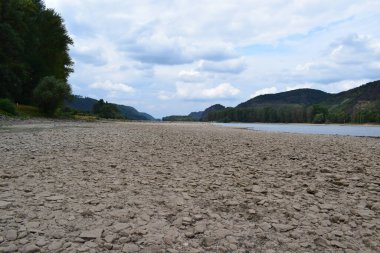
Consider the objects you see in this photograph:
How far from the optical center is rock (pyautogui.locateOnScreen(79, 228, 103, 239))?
5.59 meters

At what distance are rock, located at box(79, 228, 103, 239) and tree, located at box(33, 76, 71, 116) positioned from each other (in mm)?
55569

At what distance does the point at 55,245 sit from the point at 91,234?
62 centimetres

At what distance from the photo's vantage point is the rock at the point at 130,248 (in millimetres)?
5219

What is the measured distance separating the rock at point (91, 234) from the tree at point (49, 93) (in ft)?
182

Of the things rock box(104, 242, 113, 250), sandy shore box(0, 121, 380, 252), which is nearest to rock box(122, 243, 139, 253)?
sandy shore box(0, 121, 380, 252)

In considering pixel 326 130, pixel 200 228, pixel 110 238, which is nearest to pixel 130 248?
pixel 110 238

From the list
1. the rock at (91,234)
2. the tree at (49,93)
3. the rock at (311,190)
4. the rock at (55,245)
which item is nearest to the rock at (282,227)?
the rock at (311,190)

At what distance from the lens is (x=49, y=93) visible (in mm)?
56375

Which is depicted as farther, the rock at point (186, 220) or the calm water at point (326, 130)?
the calm water at point (326, 130)

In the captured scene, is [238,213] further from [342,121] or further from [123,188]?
[342,121]

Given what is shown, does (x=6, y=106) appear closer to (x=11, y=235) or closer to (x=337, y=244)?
(x=11, y=235)

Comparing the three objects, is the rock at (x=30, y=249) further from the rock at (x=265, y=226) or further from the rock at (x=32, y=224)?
the rock at (x=265, y=226)

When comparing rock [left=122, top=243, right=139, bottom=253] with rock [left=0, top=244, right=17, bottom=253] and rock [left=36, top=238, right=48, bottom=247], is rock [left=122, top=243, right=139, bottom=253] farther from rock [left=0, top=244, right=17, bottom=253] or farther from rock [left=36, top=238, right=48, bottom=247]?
rock [left=0, top=244, right=17, bottom=253]

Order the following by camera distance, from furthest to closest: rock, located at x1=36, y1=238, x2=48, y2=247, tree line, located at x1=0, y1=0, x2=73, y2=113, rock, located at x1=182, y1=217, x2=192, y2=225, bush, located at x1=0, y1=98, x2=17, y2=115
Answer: tree line, located at x1=0, y1=0, x2=73, y2=113 < bush, located at x1=0, y1=98, x2=17, y2=115 < rock, located at x1=182, y1=217, x2=192, y2=225 < rock, located at x1=36, y1=238, x2=48, y2=247
